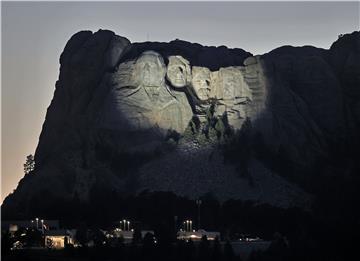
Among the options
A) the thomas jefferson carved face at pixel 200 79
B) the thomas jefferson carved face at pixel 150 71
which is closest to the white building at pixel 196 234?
the thomas jefferson carved face at pixel 150 71

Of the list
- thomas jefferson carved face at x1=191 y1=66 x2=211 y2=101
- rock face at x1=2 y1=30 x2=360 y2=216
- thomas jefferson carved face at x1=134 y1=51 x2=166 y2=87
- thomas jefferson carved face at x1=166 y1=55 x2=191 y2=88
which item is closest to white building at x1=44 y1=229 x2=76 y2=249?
rock face at x1=2 y1=30 x2=360 y2=216

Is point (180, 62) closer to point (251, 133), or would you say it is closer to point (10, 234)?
point (251, 133)

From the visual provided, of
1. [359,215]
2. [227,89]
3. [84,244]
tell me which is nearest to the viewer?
A: [84,244]

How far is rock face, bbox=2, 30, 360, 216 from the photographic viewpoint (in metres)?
186

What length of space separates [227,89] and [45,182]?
19.2 metres

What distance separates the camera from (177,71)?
19225 centimetres

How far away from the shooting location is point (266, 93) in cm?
19350

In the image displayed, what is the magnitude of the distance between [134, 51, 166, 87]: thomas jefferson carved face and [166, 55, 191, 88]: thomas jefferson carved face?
1.02 m

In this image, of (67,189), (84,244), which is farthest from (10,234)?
(67,189)

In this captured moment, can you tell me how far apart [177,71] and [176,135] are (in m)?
6.06

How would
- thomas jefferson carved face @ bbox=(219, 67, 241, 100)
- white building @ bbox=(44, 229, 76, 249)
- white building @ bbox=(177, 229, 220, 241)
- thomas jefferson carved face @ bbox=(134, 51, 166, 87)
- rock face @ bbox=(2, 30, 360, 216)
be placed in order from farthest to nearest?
thomas jefferson carved face @ bbox=(219, 67, 241, 100) → thomas jefferson carved face @ bbox=(134, 51, 166, 87) → rock face @ bbox=(2, 30, 360, 216) → white building @ bbox=(177, 229, 220, 241) → white building @ bbox=(44, 229, 76, 249)

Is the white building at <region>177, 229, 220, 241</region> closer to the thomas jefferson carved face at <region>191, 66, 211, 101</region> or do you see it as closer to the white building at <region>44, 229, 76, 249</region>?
the white building at <region>44, 229, 76, 249</region>

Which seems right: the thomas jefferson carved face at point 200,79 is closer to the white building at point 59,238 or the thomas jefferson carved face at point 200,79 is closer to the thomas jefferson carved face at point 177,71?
the thomas jefferson carved face at point 177,71

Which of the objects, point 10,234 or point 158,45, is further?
point 158,45
